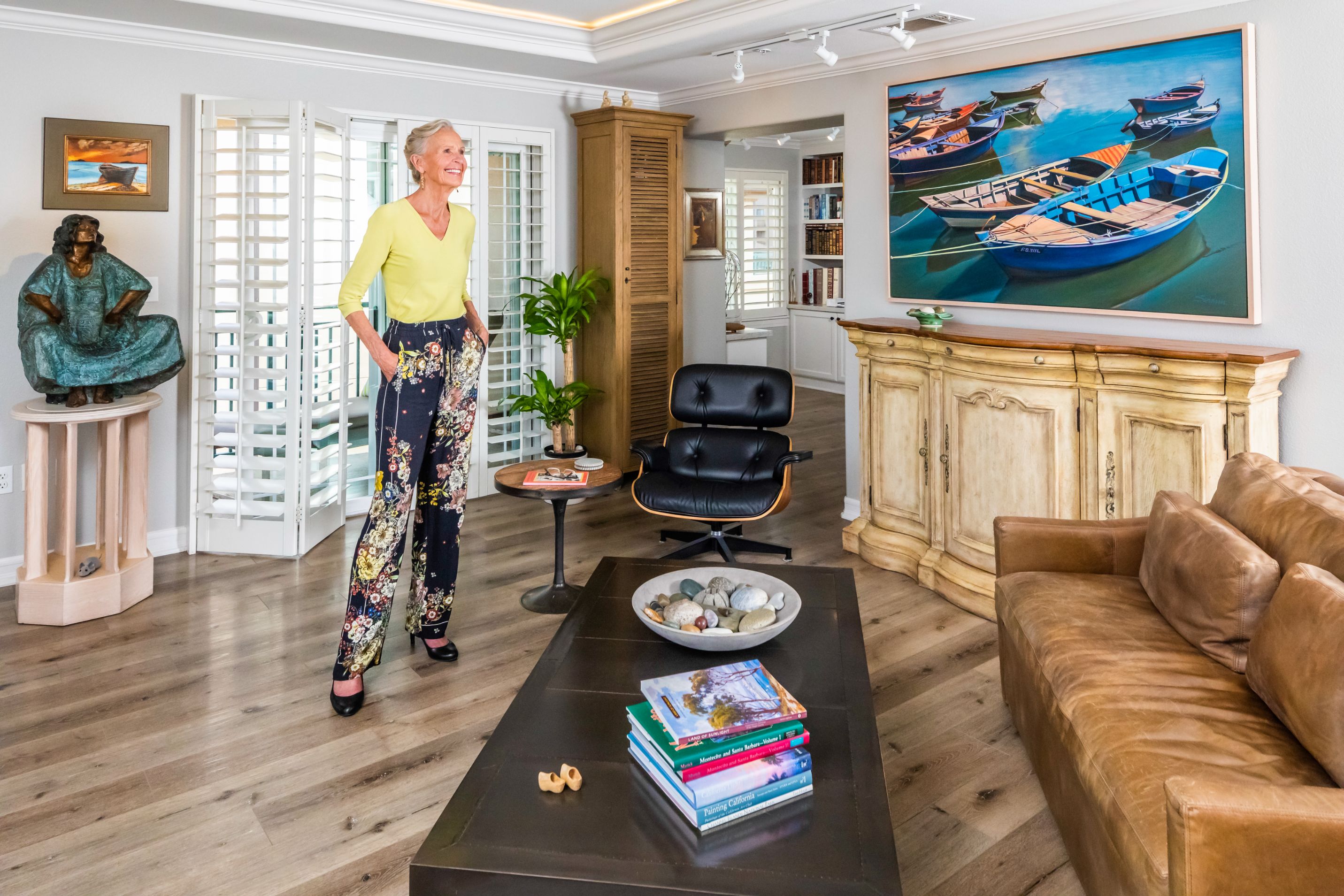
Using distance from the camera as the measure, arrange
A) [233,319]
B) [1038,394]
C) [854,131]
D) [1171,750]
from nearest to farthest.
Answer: [1171,750], [1038,394], [233,319], [854,131]

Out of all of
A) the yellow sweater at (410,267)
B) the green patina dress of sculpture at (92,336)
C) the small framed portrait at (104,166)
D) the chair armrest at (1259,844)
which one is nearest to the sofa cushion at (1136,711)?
the chair armrest at (1259,844)

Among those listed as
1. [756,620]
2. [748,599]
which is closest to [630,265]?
[748,599]

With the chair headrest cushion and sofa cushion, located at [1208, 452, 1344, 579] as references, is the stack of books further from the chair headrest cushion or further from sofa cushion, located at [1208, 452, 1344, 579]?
the chair headrest cushion

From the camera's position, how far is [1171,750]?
71.1 inches

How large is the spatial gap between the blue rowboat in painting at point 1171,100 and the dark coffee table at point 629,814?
265 centimetres

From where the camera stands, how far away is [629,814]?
1.63 metres

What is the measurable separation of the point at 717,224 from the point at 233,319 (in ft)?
11.1

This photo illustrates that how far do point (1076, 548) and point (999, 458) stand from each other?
104 centimetres

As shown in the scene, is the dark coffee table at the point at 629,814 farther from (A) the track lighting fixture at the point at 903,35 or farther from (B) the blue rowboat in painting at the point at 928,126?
(B) the blue rowboat in painting at the point at 928,126

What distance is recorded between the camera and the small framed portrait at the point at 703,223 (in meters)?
6.42

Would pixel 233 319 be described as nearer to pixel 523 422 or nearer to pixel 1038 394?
pixel 523 422

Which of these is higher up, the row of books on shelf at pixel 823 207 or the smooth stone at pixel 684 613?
the row of books on shelf at pixel 823 207

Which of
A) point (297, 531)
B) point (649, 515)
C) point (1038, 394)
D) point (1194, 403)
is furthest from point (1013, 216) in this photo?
point (297, 531)

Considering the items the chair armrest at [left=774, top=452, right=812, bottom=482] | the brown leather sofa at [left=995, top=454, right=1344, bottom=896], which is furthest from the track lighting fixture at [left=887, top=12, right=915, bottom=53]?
the brown leather sofa at [left=995, top=454, right=1344, bottom=896]
